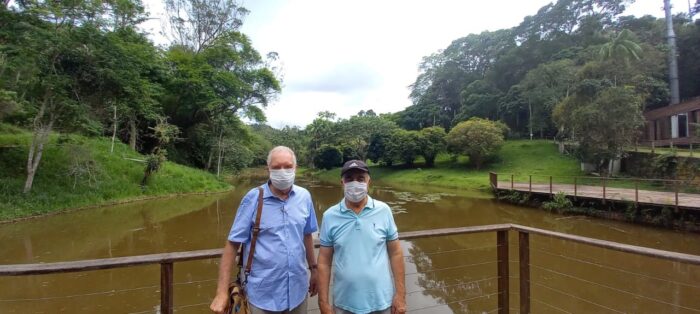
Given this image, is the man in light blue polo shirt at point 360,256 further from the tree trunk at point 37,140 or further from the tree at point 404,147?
the tree at point 404,147

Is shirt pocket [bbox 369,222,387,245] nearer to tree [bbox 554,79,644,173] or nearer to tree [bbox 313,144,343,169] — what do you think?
tree [bbox 554,79,644,173]

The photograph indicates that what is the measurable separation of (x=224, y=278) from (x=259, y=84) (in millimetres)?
25983

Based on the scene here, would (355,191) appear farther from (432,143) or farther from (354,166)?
(432,143)

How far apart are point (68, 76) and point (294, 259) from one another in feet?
45.5

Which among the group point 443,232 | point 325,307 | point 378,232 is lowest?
point 325,307

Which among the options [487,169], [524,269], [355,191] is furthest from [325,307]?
[487,169]

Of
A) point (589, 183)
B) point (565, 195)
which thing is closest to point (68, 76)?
point (565, 195)

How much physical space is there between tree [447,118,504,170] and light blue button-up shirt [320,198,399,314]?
28.2 metres

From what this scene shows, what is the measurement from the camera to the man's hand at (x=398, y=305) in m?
1.89

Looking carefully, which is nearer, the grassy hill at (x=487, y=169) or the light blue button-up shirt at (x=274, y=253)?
the light blue button-up shirt at (x=274, y=253)

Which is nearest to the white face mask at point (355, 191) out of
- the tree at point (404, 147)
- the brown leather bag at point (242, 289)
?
the brown leather bag at point (242, 289)

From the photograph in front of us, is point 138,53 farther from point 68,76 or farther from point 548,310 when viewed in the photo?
point 548,310

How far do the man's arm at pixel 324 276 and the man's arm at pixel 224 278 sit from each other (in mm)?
422

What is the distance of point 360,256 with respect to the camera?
1.88 meters
